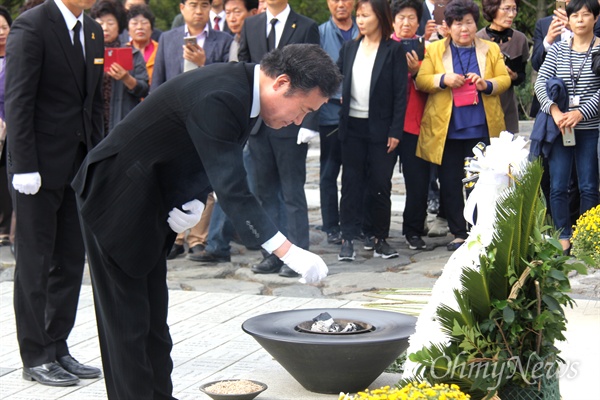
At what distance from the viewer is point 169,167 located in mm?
3963

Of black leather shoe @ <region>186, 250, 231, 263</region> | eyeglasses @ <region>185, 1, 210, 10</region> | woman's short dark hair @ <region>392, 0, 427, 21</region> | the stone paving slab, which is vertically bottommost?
the stone paving slab

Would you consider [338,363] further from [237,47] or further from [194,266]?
[237,47]

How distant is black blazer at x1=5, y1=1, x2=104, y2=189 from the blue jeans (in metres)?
4.13

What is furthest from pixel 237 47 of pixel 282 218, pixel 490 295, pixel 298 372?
pixel 490 295

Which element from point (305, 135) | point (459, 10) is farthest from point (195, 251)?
point (459, 10)

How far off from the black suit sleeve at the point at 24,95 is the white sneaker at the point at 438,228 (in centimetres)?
513

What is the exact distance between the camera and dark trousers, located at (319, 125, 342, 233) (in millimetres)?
9039

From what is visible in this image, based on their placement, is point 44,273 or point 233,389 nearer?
point 233,389

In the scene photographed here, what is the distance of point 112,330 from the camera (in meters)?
4.11

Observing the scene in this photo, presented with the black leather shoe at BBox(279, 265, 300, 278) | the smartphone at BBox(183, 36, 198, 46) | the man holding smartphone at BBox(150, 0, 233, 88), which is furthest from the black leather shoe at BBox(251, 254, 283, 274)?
the smartphone at BBox(183, 36, 198, 46)

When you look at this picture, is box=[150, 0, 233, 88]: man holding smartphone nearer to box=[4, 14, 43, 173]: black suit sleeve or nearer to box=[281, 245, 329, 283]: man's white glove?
box=[4, 14, 43, 173]: black suit sleeve

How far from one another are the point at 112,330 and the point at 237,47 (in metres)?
4.92

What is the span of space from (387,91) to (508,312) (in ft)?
15.6

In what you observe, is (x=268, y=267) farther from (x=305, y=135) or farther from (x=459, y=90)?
(x=459, y=90)
